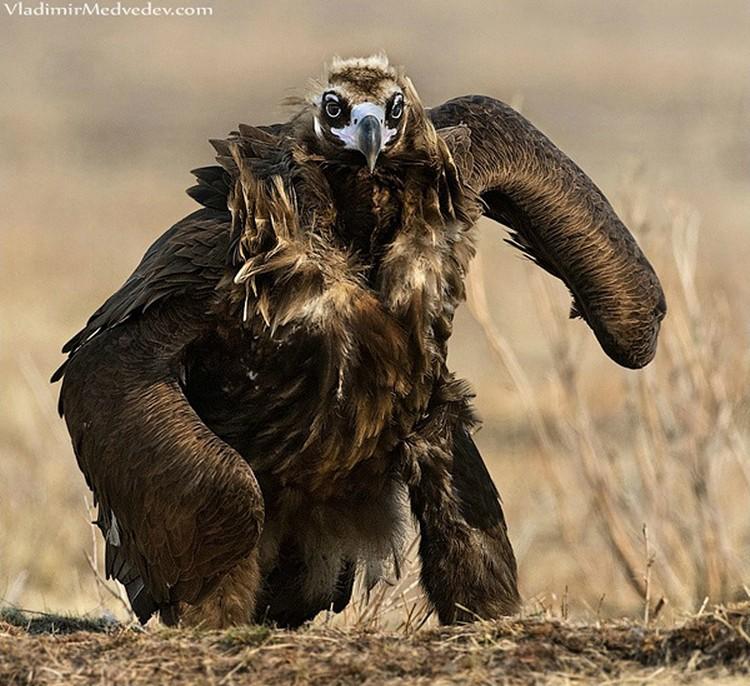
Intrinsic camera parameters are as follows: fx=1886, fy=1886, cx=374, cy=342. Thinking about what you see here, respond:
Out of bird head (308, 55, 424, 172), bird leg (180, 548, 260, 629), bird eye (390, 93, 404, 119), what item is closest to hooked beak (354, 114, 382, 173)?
bird head (308, 55, 424, 172)

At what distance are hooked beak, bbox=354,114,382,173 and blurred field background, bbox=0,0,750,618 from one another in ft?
3.71

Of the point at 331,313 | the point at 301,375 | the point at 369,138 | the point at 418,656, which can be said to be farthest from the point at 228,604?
the point at 369,138

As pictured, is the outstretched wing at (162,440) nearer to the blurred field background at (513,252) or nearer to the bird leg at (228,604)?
the bird leg at (228,604)

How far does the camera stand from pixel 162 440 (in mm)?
5680

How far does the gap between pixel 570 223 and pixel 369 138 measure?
1115 mm

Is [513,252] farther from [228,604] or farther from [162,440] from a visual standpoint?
[162,440]

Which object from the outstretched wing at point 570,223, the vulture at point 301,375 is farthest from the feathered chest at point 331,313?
the outstretched wing at point 570,223

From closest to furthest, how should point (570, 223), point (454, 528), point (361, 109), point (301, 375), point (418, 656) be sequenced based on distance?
point (418, 656)
point (361, 109)
point (301, 375)
point (454, 528)
point (570, 223)

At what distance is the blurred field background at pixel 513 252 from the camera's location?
9359 mm

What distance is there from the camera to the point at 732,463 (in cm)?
1061

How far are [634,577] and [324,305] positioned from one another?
159 inches

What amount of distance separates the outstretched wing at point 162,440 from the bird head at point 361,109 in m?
0.45

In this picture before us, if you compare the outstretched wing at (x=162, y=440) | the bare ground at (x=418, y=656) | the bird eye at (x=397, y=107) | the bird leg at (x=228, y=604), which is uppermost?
the bird eye at (x=397, y=107)

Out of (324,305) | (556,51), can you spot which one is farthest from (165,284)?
(556,51)
